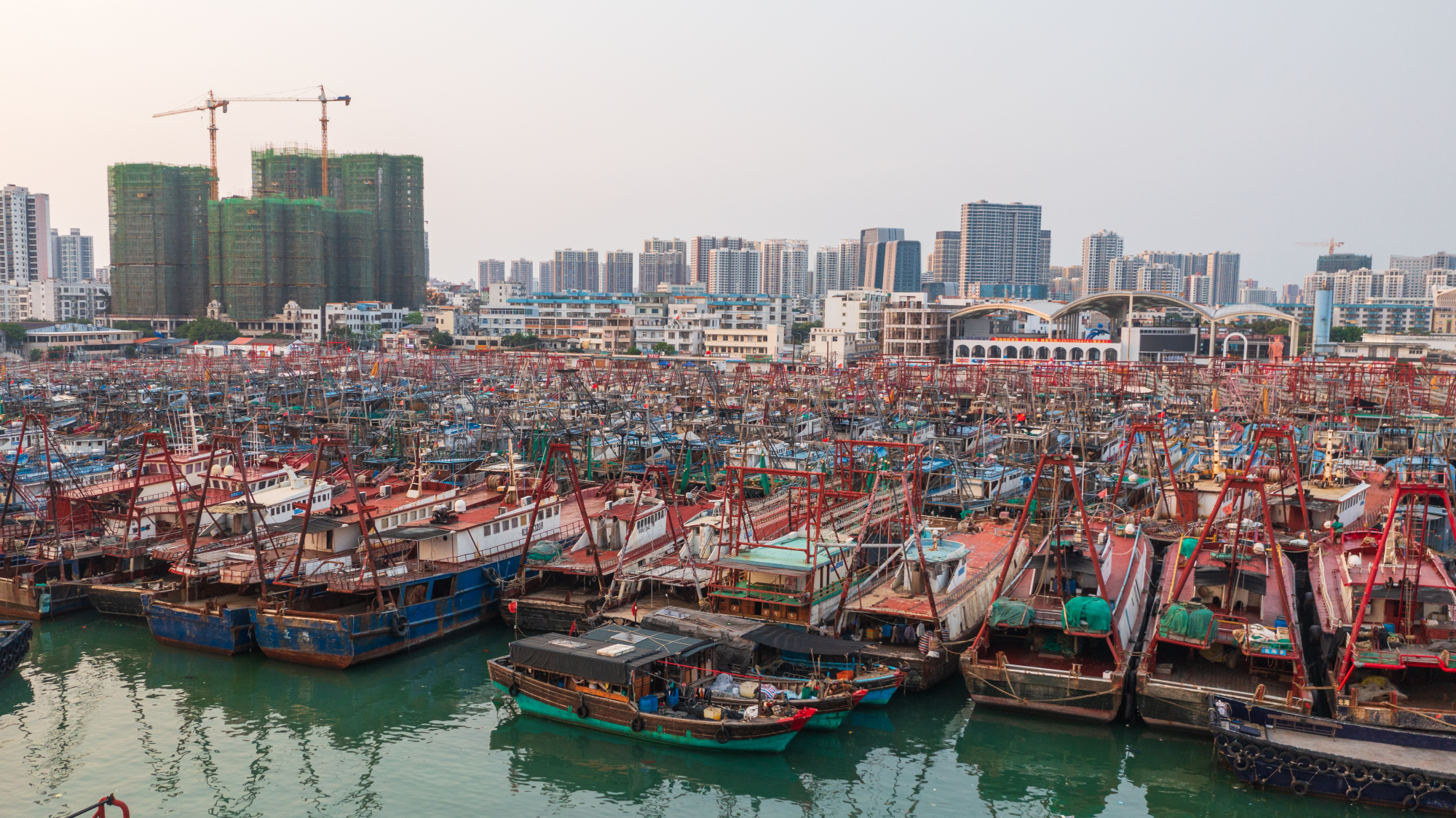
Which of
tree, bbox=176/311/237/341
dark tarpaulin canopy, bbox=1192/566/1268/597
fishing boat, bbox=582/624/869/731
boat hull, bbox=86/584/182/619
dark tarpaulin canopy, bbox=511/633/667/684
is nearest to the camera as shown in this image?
dark tarpaulin canopy, bbox=511/633/667/684

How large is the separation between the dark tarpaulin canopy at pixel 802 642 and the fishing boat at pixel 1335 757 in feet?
20.8

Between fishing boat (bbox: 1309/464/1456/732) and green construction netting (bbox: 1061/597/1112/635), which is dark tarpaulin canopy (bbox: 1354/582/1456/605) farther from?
green construction netting (bbox: 1061/597/1112/635)

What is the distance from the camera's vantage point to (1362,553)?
23.4 m

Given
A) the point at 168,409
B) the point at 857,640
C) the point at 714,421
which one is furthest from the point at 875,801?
the point at 168,409

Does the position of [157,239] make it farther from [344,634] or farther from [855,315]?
[344,634]

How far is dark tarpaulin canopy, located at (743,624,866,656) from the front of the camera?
65.1 feet

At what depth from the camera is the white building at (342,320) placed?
12681 cm

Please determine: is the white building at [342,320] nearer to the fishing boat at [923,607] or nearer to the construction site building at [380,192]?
the construction site building at [380,192]

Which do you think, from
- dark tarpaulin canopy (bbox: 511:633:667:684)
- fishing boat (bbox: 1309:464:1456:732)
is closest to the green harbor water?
dark tarpaulin canopy (bbox: 511:633:667:684)

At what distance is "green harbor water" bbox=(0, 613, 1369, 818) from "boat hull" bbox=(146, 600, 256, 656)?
42.7 inches

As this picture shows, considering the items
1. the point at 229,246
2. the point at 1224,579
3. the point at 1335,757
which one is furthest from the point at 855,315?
the point at 1335,757

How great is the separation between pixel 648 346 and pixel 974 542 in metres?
88.6

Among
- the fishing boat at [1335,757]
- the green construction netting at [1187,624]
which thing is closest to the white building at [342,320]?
the green construction netting at [1187,624]

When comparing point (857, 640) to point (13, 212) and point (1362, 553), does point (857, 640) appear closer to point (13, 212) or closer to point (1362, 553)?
point (1362, 553)
